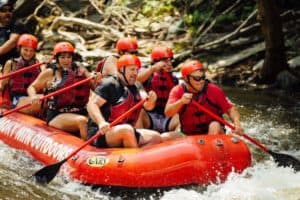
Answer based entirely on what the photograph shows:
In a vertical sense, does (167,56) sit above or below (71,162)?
above

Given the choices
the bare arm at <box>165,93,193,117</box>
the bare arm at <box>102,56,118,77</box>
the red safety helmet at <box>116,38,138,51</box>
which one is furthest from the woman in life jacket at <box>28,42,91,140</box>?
the bare arm at <box>165,93,193,117</box>

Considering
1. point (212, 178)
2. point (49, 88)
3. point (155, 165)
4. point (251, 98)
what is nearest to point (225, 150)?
point (212, 178)

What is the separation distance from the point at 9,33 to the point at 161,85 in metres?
2.97

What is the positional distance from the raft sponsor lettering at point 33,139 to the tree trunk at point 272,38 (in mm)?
4886

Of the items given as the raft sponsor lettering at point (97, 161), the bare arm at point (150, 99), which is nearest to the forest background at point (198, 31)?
the bare arm at point (150, 99)

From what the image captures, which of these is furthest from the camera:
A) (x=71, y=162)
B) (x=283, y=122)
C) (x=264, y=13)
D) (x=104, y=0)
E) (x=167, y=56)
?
(x=104, y=0)

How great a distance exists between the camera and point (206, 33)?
512 inches

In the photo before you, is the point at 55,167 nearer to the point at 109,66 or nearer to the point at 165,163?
the point at 165,163

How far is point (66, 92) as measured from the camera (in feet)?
22.5

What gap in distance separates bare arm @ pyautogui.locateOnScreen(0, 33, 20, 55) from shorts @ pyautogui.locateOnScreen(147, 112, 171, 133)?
2.74 metres

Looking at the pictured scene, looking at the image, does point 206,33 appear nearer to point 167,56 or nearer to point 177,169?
point 167,56

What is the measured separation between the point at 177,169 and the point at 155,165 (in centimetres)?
20

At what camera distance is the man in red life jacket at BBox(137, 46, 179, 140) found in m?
6.75

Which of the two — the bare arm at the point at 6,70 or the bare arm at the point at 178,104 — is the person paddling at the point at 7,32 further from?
the bare arm at the point at 178,104
